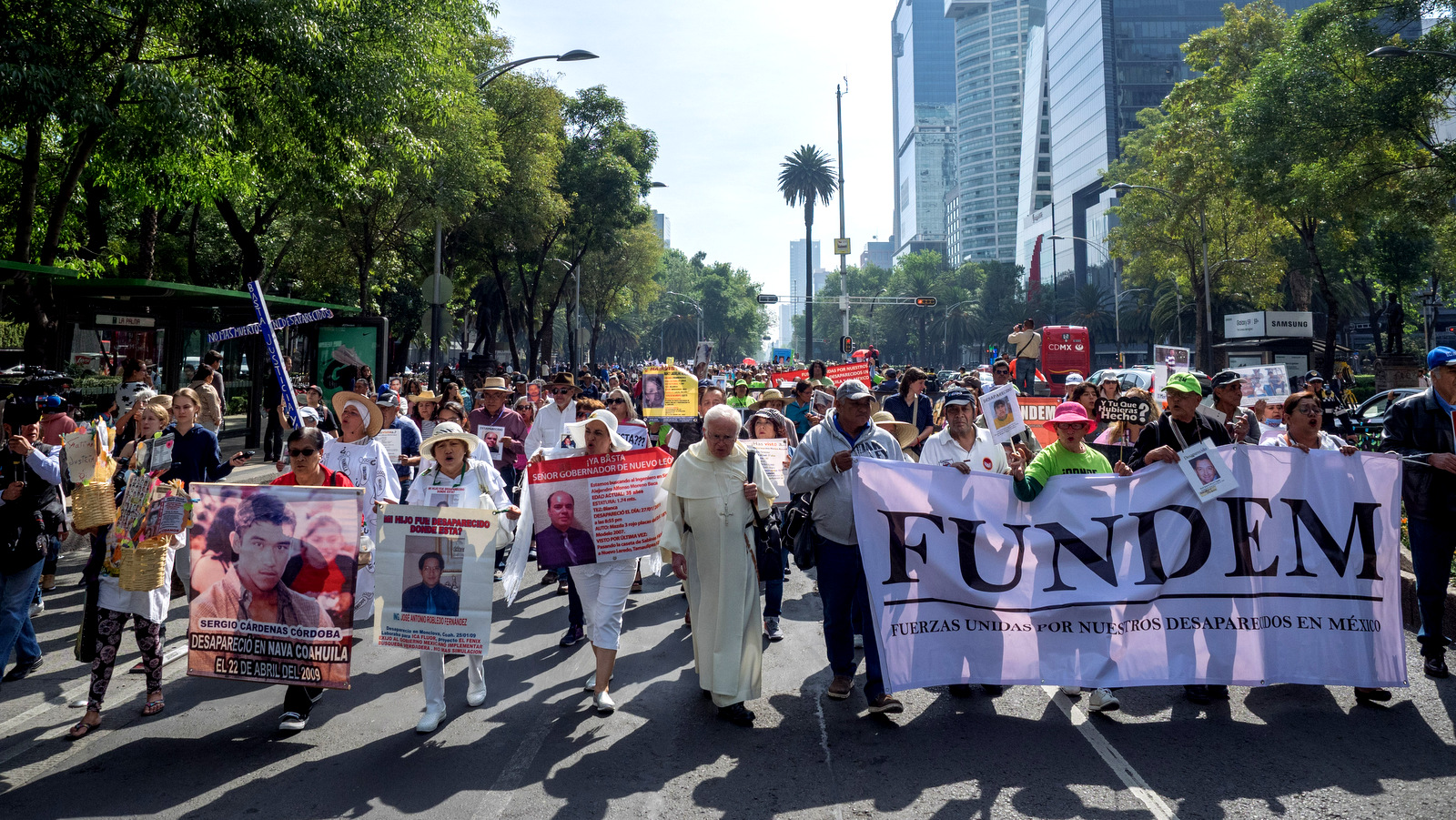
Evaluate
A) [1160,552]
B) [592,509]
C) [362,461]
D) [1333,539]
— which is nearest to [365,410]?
[362,461]

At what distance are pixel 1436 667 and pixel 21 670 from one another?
8521mm

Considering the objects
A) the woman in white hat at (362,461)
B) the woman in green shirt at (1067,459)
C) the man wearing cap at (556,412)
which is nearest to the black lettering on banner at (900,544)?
the woman in green shirt at (1067,459)

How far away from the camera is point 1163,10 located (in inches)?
3521

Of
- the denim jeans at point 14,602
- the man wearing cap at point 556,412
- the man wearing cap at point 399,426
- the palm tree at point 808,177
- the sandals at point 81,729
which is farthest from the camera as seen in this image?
the palm tree at point 808,177

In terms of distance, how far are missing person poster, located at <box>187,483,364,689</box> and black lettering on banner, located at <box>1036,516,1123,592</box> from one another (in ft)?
12.1

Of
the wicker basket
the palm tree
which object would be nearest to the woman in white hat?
the wicker basket

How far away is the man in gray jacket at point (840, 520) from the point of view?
5266mm

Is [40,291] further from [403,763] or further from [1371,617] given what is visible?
[1371,617]

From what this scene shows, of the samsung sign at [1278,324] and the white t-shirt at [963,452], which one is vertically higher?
the samsung sign at [1278,324]

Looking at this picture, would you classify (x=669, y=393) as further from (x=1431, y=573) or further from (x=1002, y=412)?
(x=1431, y=573)

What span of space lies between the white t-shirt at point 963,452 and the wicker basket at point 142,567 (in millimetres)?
4380

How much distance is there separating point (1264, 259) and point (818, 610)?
36.0 m

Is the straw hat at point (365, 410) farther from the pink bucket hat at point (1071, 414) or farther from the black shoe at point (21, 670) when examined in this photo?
the pink bucket hat at point (1071, 414)

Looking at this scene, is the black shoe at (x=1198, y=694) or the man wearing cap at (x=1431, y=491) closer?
the black shoe at (x=1198, y=694)
